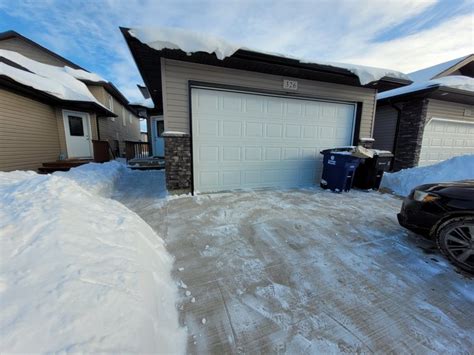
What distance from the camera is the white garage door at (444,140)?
25.2ft

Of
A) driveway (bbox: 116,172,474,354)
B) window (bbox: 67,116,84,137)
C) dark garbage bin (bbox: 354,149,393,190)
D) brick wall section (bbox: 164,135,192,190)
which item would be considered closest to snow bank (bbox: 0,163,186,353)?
driveway (bbox: 116,172,474,354)

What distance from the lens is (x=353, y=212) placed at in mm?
3834

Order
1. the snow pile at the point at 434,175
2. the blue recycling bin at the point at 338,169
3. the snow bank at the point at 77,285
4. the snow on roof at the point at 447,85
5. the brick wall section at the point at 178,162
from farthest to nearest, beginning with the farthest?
the snow on roof at the point at 447,85
the snow pile at the point at 434,175
the blue recycling bin at the point at 338,169
the brick wall section at the point at 178,162
the snow bank at the point at 77,285

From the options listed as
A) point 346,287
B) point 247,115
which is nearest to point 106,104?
point 247,115

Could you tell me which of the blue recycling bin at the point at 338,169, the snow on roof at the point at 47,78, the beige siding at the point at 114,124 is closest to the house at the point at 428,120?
the blue recycling bin at the point at 338,169

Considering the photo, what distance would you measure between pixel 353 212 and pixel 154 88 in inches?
281

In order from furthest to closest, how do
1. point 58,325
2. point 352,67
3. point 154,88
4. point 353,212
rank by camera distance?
1. point 154,88
2. point 352,67
3. point 353,212
4. point 58,325

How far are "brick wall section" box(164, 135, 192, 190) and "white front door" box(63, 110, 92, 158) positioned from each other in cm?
679

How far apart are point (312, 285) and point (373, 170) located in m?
4.86

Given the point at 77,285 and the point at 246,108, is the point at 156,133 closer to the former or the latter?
the point at 246,108

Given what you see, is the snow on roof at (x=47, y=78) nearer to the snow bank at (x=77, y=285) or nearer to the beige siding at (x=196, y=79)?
the beige siding at (x=196, y=79)

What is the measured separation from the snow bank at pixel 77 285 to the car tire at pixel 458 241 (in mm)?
3016

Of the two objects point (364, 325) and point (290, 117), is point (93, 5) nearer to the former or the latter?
point (290, 117)

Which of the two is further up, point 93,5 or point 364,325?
point 93,5
